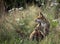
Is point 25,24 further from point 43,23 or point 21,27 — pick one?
point 43,23

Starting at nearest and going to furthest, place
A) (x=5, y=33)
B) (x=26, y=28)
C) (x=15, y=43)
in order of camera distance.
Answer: (x=15, y=43) → (x=5, y=33) → (x=26, y=28)

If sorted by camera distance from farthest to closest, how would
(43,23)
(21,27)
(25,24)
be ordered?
(25,24), (21,27), (43,23)

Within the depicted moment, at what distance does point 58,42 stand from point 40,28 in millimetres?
648

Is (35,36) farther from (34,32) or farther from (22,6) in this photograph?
(22,6)

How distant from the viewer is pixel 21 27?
9.11 meters

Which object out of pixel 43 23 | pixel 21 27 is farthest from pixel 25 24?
pixel 43 23

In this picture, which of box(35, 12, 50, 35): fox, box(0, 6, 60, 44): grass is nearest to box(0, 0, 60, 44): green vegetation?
box(0, 6, 60, 44): grass

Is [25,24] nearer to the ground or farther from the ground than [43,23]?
nearer to the ground

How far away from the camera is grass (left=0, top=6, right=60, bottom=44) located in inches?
317

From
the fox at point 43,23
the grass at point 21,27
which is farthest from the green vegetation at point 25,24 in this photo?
the fox at point 43,23

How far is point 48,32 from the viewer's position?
8570 millimetres

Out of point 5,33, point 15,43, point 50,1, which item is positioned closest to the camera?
point 15,43

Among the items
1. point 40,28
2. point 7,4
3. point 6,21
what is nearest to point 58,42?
point 40,28

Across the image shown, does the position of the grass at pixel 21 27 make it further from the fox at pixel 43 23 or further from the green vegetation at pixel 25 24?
the fox at pixel 43 23
